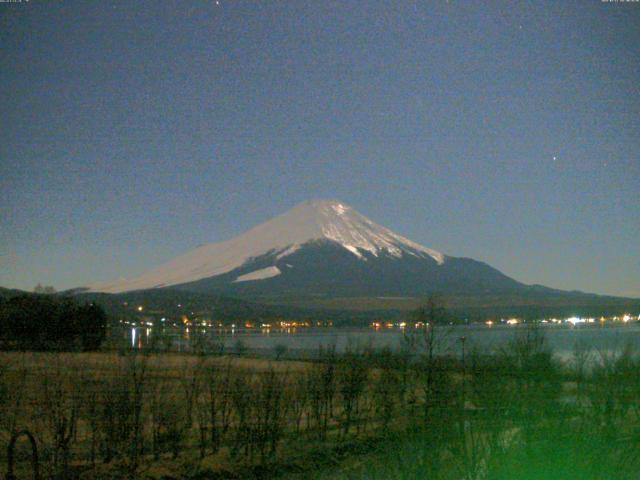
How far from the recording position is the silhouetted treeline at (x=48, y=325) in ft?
145

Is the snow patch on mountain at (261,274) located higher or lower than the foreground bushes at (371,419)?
higher

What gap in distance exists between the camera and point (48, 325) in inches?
1800

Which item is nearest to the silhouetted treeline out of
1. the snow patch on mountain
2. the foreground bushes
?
the foreground bushes

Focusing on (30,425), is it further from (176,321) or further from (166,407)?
(176,321)

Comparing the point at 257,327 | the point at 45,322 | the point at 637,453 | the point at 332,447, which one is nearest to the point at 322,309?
the point at 257,327

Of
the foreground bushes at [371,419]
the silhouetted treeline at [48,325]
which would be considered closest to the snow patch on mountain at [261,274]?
the silhouetted treeline at [48,325]

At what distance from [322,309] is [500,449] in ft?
433

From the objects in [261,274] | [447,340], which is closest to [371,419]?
[447,340]

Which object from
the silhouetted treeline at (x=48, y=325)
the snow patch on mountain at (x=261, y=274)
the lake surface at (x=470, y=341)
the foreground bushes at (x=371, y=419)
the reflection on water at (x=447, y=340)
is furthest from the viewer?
the snow patch on mountain at (x=261, y=274)

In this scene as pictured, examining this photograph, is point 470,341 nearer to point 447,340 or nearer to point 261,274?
→ point 447,340

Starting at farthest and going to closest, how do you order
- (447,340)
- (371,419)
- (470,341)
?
1. (470,341)
2. (447,340)
3. (371,419)

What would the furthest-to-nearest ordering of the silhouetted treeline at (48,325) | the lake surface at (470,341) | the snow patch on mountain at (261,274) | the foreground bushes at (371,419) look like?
the snow patch on mountain at (261,274) < the silhouetted treeline at (48,325) < the lake surface at (470,341) < the foreground bushes at (371,419)

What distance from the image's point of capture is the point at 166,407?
15164 millimetres

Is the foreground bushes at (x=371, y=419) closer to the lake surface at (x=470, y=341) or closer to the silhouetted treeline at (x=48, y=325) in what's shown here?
the lake surface at (x=470, y=341)
